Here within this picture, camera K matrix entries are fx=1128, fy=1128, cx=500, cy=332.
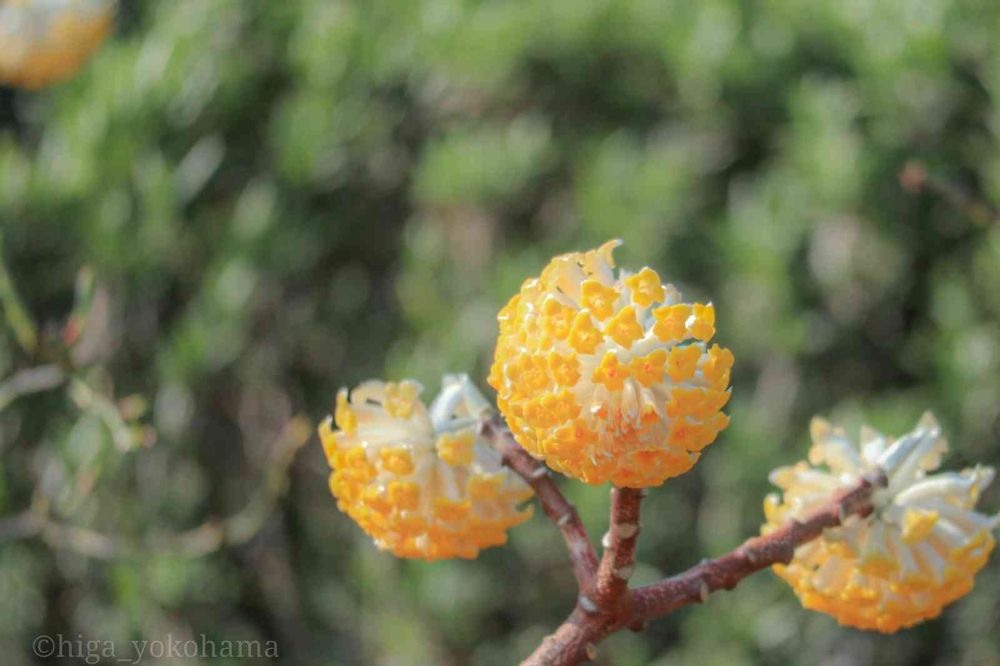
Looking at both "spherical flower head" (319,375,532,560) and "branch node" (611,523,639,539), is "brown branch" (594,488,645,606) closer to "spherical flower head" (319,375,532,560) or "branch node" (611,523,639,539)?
"branch node" (611,523,639,539)

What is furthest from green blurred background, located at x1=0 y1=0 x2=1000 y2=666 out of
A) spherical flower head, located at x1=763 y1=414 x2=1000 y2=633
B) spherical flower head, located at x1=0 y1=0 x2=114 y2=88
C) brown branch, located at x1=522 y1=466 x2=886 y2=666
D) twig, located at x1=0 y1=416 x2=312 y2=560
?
brown branch, located at x1=522 y1=466 x2=886 y2=666

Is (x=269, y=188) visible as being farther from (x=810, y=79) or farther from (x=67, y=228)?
(x=810, y=79)

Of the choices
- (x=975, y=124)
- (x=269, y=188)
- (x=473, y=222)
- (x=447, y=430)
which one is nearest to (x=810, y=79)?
(x=975, y=124)

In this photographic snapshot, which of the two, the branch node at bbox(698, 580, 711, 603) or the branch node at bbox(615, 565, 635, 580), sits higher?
the branch node at bbox(615, 565, 635, 580)

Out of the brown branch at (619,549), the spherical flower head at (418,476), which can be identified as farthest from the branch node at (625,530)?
the spherical flower head at (418,476)

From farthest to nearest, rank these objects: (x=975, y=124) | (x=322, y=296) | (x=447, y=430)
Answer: (x=322, y=296), (x=975, y=124), (x=447, y=430)

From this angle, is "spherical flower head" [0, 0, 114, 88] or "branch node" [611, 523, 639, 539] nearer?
"branch node" [611, 523, 639, 539]
